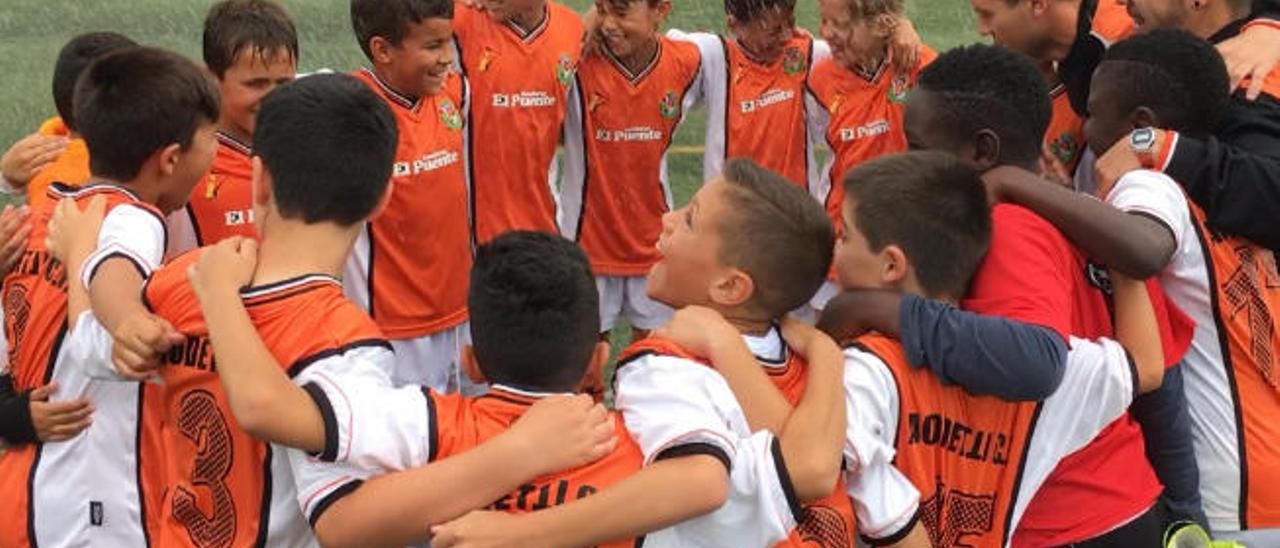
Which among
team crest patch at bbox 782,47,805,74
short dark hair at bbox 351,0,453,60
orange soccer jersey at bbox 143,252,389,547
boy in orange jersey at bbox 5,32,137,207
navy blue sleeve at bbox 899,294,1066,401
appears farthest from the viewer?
team crest patch at bbox 782,47,805,74

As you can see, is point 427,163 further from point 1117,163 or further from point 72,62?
point 1117,163

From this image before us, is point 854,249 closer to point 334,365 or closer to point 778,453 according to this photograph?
point 778,453

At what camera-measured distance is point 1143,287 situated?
3592mm

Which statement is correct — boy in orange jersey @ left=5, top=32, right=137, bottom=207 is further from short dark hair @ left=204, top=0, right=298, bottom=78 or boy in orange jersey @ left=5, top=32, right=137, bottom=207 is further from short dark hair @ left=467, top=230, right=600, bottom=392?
short dark hair @ left=467, top=230, right=600, bottom=392

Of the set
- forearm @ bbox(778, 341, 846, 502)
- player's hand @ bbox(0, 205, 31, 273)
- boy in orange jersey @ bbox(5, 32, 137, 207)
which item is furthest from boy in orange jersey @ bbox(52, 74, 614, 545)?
boy in orange jersey @ bbox(5, 32, 137, 207)

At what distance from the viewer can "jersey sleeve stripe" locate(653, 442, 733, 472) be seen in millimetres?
2912

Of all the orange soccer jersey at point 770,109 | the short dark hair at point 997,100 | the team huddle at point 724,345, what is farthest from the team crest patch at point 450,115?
the short dark hair at point 997,100

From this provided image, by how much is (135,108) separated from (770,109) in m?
3.26

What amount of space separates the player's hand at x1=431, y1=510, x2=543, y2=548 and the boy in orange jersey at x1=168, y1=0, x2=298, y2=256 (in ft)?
7.27

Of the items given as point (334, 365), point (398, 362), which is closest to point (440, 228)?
point (398, 362)

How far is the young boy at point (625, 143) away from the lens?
6.43m

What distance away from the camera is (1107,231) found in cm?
342

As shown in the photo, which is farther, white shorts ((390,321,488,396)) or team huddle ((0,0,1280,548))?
white shorts ((390,321,488,396))

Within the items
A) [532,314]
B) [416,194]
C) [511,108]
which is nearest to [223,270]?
[532,314]
